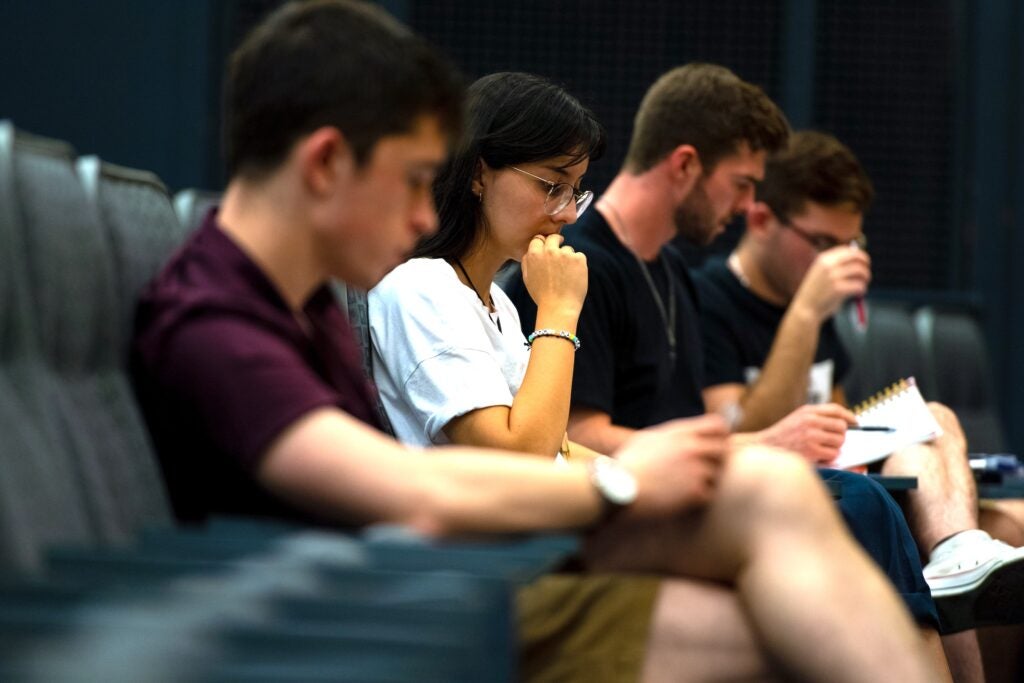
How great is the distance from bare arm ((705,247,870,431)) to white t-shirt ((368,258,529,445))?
1.42 meters

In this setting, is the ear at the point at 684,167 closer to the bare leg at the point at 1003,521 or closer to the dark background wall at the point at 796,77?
the bare leg at the point at 1003,521

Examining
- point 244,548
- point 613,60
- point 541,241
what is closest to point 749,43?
point 613,60

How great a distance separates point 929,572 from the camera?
3.11m

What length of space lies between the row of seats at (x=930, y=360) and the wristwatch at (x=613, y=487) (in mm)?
2988

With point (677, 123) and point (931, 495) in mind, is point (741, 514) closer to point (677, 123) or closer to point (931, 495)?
point (931, 495)

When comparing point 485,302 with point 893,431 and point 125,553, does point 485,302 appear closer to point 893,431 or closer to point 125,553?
point 893,431

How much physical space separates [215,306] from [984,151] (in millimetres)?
3956

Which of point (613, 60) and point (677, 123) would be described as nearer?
point (677, 123)

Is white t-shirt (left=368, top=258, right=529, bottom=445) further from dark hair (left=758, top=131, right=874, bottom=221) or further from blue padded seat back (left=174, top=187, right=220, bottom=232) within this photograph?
dark hair (left=758, top=131, right=874, bottom=221)

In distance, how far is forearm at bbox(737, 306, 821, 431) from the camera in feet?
12.6

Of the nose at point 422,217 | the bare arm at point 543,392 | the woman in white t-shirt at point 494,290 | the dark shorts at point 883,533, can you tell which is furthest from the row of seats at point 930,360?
the nose at point 422,217

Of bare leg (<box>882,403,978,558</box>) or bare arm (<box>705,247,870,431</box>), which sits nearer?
bare leg (<box>882,403,978,558</box>)

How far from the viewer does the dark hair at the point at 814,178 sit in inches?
165

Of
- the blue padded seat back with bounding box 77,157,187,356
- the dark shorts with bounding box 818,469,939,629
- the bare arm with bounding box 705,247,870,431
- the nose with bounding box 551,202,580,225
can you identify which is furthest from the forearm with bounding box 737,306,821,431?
the blue padded seat back with bounding box 77,157,187,356
